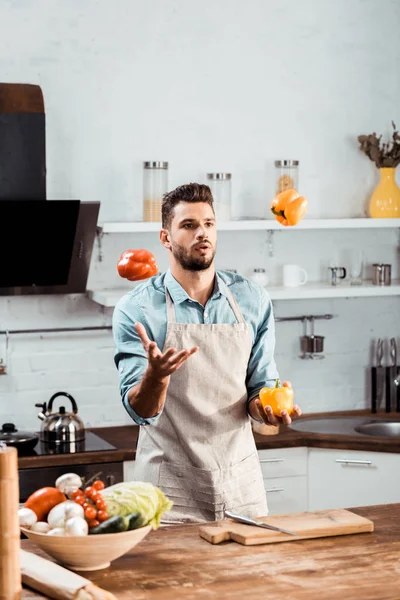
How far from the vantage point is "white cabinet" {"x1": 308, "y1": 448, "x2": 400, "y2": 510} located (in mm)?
4402

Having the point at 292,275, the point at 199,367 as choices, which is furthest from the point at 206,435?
the point at 292,275

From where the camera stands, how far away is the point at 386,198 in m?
5.06

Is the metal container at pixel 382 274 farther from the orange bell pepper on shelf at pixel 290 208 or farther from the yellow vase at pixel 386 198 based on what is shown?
the orange bell pepper on shelf at pixel 290 208

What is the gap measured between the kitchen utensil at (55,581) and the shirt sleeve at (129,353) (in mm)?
824

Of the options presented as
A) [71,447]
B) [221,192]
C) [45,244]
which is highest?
[221,192]

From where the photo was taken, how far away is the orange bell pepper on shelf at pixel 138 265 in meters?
3.98

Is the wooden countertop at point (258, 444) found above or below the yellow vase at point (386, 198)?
below

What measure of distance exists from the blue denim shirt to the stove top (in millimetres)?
1014

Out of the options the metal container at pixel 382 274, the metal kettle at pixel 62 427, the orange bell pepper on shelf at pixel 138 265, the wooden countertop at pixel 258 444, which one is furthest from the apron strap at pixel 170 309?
the metal container at pixel 382 274

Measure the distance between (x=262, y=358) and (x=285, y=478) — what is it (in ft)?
4.08

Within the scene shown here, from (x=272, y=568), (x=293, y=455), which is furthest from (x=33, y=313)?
(x=272, y=568)

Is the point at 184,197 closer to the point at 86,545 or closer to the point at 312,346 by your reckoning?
the point at 86,545

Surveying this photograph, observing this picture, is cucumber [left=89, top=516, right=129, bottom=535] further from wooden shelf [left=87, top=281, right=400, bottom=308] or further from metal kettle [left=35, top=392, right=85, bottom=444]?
wooden shelf [left=87, top=281, right=400, bottom=308]

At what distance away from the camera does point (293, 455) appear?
4457mm
